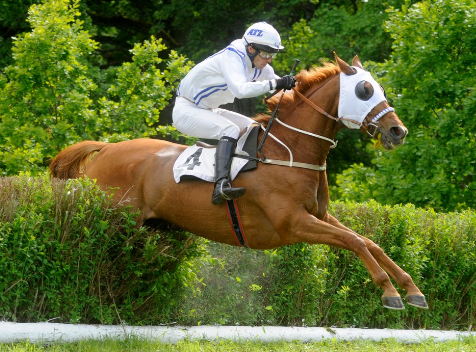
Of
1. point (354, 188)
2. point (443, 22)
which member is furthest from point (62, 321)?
point (443, 22)

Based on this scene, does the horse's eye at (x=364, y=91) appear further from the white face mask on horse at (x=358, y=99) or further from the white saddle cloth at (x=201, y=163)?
the white saddle cloth at (x=201, y=163)

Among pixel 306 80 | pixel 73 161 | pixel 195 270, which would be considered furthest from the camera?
pixel 73 161

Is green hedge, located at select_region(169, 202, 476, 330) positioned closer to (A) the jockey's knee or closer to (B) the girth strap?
(B) the girth strap

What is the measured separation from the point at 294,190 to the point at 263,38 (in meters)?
1.45

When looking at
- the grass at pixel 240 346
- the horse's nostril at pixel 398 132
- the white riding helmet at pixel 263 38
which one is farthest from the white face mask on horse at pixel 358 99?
the grass at pixel 240 346

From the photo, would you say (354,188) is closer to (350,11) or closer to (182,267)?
(182,267)

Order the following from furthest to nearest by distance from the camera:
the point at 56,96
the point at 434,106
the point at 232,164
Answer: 1. the point at 434,106
2. the point at 56,96
3. the point at 232,164

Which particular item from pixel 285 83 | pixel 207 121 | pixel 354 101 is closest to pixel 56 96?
pixel 207 121

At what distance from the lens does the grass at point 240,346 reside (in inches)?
248

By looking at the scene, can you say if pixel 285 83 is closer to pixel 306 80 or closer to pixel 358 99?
pixel 306 80

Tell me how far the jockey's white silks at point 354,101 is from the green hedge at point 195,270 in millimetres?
2015

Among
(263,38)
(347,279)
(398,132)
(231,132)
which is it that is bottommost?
(347,279)

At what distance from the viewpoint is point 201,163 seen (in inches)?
272

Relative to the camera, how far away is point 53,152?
1125cm
